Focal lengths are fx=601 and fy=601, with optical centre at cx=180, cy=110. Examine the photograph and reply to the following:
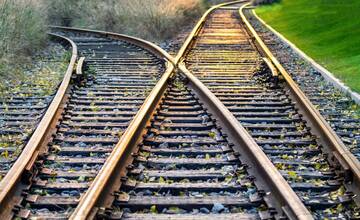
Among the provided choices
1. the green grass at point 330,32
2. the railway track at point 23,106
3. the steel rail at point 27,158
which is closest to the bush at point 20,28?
the railway track at point 23,106

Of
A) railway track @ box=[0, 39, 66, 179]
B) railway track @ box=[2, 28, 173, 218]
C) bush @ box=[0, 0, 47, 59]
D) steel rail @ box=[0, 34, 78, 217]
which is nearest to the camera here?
steel rail @ box=[0, 34, 78, 217]

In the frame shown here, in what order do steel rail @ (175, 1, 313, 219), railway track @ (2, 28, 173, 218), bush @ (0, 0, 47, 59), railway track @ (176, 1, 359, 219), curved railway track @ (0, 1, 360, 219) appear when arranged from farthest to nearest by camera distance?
bush @ (0, 0, 47, 59) < railway track @ (176, 1, 359, 219) < railway track @ (2, 28, 173, 218) < curved railway track @ (0, 1, 360, 219) < steel rail @ (175, 1, 313, 219)

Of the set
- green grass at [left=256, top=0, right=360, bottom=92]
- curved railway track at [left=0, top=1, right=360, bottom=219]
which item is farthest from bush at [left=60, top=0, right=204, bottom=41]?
curved railway track at [left=0, top=1, right=360, bottom=219]

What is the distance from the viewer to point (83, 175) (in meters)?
5.86

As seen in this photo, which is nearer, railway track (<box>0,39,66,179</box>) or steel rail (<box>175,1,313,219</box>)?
steel rail (<box>175,1,313,219</box>)

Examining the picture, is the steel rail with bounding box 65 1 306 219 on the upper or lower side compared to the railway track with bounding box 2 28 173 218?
Result: upper

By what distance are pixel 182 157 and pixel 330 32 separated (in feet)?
41.0

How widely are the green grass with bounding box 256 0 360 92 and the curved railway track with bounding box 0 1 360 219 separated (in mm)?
2332

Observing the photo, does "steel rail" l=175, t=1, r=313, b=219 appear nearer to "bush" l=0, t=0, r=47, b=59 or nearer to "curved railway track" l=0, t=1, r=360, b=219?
"curved railway track" l=0, t=1, r=360, b=219

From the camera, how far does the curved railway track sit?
5.13 meters

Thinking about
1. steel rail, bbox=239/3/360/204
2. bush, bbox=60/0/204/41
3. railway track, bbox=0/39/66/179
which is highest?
steel rail, bbox=239/3/360/204

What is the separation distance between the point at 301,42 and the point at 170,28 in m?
4.31

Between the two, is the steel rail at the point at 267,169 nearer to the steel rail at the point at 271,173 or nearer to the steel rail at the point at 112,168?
the steel rail at the point at 271,173

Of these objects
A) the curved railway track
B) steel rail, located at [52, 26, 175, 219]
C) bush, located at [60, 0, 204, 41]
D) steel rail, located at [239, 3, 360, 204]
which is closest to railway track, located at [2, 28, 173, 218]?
the curved railway track
